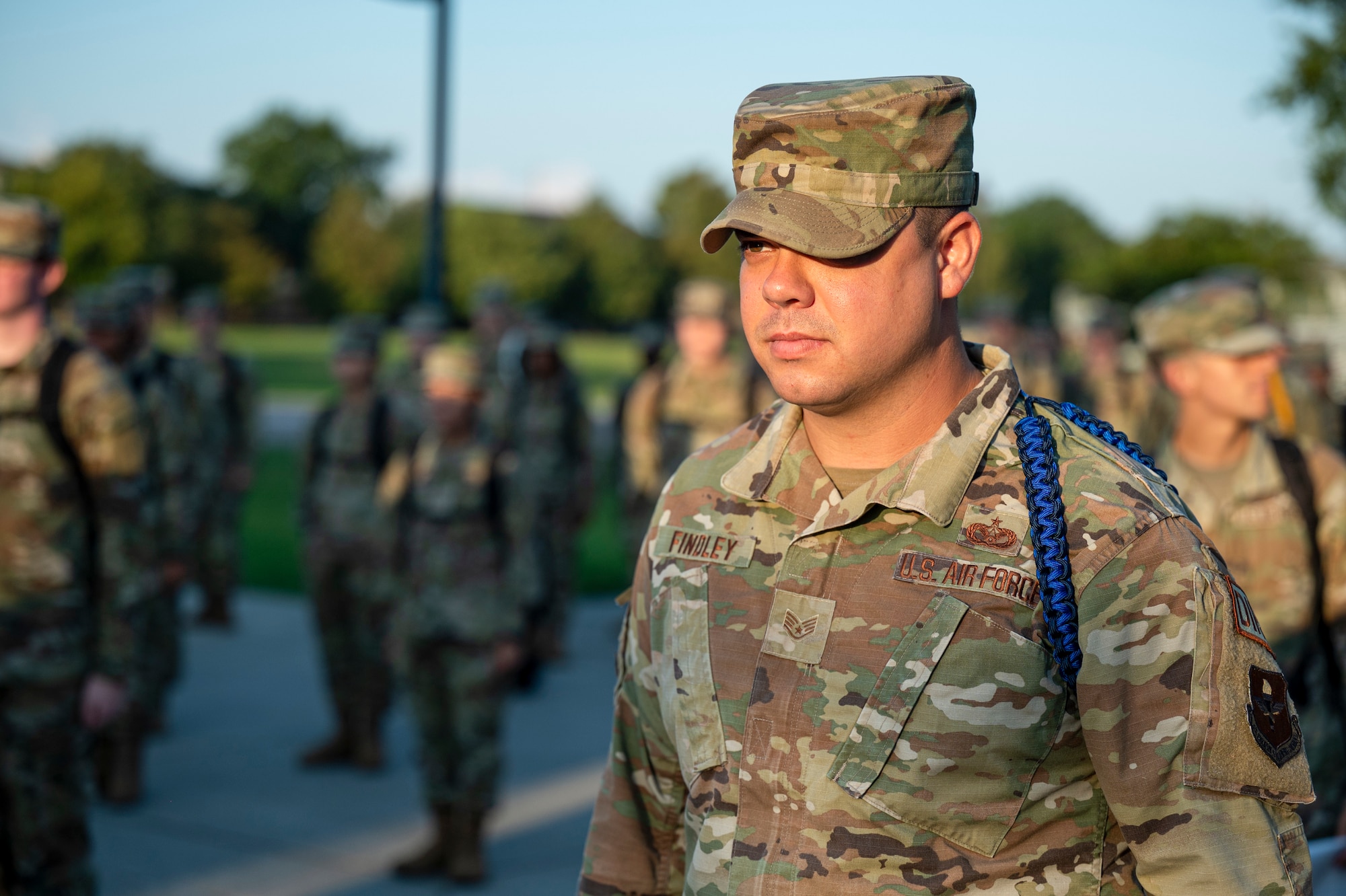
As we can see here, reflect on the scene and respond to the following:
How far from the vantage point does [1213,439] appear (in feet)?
13.5

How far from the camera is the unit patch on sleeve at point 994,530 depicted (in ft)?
6.18

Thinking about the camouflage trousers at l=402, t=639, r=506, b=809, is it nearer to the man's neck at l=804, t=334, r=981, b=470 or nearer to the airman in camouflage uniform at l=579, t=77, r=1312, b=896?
the airman in camouflage uniform at l=579, t=77, r=1312, b=896

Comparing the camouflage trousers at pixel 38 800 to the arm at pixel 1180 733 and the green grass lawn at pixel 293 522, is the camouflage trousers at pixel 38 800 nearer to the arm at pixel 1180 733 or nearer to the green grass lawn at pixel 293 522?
the arm at pixel 1180 733

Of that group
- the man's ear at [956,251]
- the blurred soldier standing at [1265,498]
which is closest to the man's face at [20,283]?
the man's ear at [956,251]

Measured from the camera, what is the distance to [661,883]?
7.57 ft

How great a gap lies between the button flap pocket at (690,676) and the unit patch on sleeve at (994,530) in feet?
1.46

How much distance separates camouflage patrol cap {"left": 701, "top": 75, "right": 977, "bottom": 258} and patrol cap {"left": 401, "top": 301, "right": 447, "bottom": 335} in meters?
8.48

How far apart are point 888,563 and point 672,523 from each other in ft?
1.48

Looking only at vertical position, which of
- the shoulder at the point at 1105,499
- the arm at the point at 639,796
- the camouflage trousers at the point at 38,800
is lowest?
the camouflage trousers at the point at 38,800

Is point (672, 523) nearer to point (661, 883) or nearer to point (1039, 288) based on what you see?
point (661, 883)

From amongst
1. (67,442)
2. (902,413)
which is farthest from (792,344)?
(67,442)

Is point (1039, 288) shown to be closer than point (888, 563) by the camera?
No

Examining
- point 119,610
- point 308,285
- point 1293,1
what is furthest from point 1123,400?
point 308,285

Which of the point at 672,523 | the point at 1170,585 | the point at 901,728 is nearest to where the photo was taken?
the point at 1170,585
